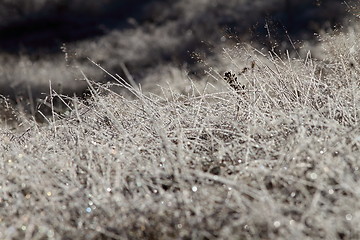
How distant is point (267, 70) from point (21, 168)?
1.53 metres

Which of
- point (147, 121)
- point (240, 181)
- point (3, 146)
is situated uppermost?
point (240, 181)

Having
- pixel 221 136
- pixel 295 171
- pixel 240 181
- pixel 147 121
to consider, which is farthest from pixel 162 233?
pixel 147 121

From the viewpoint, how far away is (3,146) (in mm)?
2904

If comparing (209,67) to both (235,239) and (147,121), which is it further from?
(235,239)

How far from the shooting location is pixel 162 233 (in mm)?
1581

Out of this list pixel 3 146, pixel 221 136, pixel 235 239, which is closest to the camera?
pixel 235 239

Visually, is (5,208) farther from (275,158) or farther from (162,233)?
(275,158)

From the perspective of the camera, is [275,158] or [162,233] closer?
[162,233]

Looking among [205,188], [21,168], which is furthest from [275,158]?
[21,168]

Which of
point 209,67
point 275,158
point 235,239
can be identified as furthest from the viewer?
point 209,67

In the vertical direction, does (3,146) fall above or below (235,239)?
below

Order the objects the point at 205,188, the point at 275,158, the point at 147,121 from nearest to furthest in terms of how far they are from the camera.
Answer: the point at 205,188 < the point at 275,158 < the point at 147,121

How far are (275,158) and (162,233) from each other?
25.2 inches

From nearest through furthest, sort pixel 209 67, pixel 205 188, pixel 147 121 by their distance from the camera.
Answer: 1. pixel 205 188
2. pixel 147 121
3. pixel 209 67
